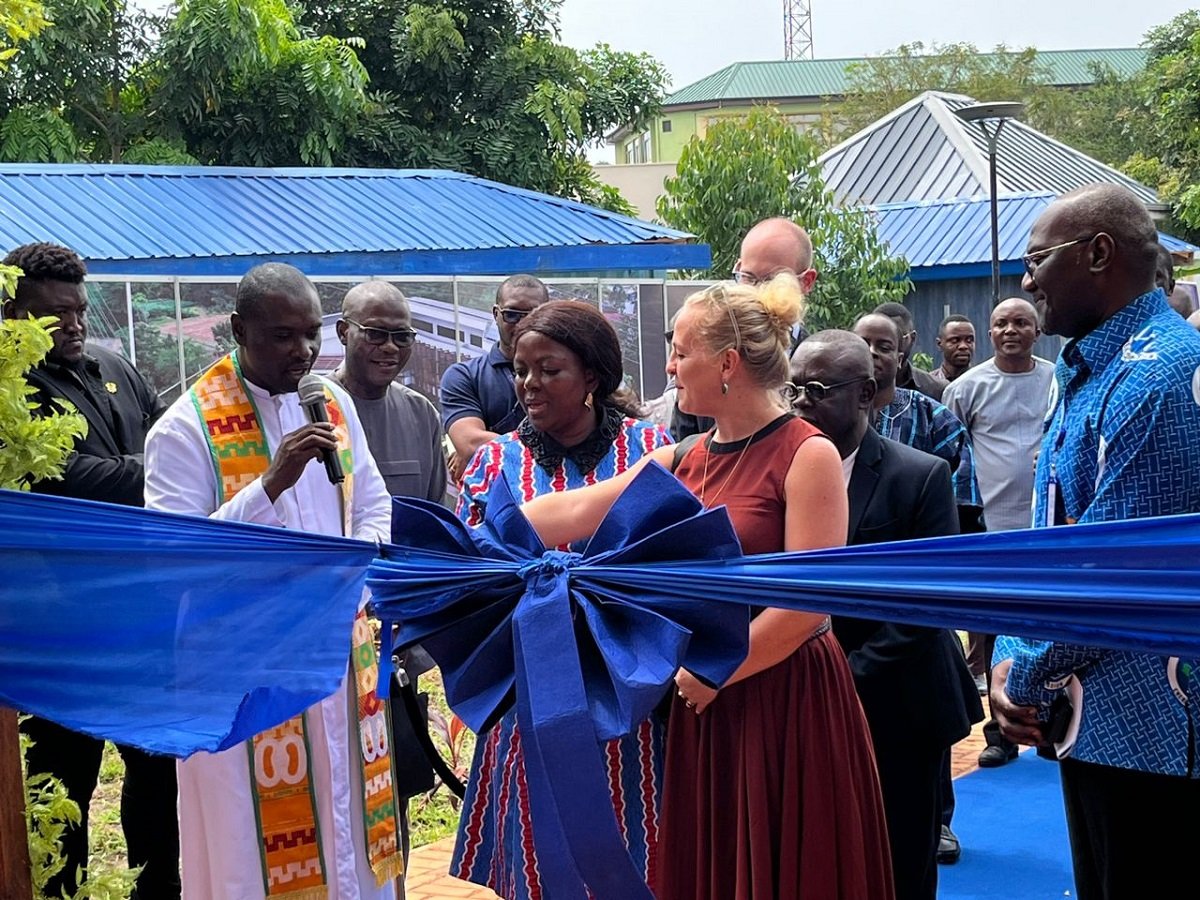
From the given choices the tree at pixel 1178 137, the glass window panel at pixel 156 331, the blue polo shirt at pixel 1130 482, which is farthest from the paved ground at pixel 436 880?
the tree at pixel 1178 137

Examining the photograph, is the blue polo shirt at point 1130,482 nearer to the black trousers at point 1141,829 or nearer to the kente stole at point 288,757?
the black trousers at point 1141,829

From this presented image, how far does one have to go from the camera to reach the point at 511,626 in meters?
3.16

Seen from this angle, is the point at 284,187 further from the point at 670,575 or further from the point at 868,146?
the point at 868,146

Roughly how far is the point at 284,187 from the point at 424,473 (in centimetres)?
1172

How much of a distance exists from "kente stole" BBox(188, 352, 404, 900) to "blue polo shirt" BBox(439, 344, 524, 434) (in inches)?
78.3

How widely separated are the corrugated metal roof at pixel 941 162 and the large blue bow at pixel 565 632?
28.8m

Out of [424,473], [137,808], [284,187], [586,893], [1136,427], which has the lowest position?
[137,808]

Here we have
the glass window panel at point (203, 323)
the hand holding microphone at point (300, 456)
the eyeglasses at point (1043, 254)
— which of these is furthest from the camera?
A: the glass window panel at point (203, 323)

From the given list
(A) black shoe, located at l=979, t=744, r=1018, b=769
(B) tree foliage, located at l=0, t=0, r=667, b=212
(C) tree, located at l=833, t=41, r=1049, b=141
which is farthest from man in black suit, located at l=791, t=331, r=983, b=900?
(C) tree, located at l=833, t=41, r=1049, b=141

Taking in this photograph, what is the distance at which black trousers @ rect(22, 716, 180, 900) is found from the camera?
16.3 feet

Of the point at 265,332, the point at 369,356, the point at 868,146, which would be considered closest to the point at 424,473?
the point at 369,356

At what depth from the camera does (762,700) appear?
3.58m

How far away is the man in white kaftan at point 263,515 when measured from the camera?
425 cm

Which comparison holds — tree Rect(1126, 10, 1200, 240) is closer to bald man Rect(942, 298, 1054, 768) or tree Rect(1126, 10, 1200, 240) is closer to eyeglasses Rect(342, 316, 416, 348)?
bald man Rect(942, 298, 1054, 768)
